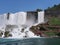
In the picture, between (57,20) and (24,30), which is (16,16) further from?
(57,20)

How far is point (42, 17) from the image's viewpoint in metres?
91.8

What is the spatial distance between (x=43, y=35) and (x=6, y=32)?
12002 mm

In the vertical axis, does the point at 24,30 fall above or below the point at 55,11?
below

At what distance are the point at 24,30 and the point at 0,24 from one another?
1194cm

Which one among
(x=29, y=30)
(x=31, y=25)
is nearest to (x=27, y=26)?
(x=31, y=25)

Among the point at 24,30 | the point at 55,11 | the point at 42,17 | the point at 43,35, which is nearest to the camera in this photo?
the point at 43,35

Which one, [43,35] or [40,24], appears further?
[40,24]

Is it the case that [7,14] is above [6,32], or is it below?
above

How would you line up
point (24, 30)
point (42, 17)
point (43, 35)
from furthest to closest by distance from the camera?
point (42, 17) < point (24, 30) < point (43, 35)

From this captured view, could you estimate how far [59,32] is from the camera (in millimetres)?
82438

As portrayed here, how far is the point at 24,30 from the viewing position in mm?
86000

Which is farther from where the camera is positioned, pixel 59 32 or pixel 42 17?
pixel 42 17

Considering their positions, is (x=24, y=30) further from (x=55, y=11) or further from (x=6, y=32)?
(x=55, y=11)

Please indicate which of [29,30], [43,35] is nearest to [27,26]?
[29,30]
